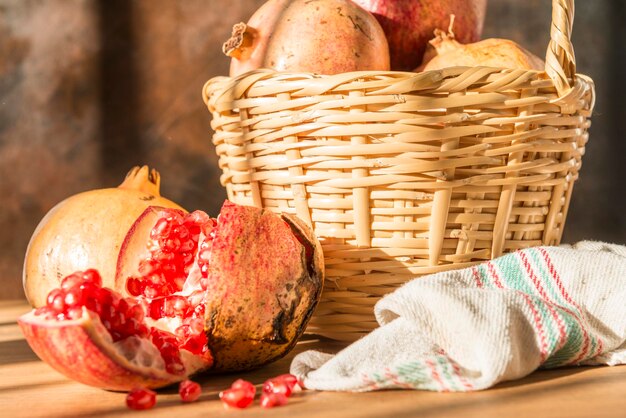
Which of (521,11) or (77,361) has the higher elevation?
(521,11)

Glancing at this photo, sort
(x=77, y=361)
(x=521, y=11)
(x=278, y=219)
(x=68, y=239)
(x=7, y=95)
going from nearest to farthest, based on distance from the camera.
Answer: (x=77, y=361), (x=278, y=219), (x=68, y=239), (x=7, y=95), (x=521, y=11)

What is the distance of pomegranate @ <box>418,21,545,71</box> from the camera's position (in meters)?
1.33

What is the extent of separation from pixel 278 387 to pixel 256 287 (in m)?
0.13

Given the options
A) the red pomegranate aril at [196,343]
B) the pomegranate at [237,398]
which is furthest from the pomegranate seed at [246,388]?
the red pomegranate aril at [196,343]

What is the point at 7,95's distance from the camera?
2.06m

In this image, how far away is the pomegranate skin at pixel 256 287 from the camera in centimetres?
101

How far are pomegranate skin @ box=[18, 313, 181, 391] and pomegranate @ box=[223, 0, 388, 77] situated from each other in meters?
0.61

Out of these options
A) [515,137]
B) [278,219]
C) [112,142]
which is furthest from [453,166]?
[112,142]

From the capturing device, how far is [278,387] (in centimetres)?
97

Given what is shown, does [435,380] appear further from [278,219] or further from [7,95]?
[7,95]

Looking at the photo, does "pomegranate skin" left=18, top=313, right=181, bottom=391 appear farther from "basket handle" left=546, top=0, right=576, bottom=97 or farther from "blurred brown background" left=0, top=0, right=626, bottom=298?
"blurred brown background" left=0, top=0, right=626, bottom=298

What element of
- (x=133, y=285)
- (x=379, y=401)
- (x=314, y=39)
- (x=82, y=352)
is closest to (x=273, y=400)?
(x=379, y=401)

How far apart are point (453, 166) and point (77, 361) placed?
1.95ft

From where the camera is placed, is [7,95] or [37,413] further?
[7,95]
